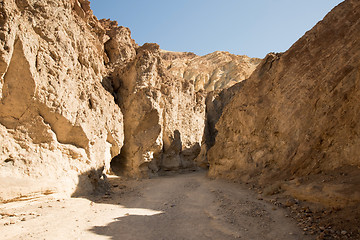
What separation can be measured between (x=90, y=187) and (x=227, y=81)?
3520cm

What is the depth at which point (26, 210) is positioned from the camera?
543 cm

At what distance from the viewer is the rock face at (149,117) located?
1423cm

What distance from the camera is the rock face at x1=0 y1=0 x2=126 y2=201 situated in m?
5.99

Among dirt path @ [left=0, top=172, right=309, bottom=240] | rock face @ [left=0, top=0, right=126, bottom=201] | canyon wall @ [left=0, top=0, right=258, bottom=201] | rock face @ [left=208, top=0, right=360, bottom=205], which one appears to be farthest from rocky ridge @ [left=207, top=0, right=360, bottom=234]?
rock face @ [left=0, top=0, right=126, bottom=201]

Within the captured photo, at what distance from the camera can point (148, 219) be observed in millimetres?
5473

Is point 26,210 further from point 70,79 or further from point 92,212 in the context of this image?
point 70,79

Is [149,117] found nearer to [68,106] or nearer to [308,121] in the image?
Result: [68,106]

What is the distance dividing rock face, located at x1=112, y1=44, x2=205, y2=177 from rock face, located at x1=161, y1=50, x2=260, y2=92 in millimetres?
20129

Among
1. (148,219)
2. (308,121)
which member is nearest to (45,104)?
(148,219)

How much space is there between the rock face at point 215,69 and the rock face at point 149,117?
20129 mm

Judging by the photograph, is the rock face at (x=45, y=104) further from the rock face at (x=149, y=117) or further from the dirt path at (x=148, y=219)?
the rock face at (x=149, y=117)

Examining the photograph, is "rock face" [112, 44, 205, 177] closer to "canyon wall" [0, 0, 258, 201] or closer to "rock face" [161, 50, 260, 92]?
"canyon wall" [0, 0, 258, 201]

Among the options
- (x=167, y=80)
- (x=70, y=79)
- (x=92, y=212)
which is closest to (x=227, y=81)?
(x=167, y=80)

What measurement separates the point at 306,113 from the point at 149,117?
10.1 m
